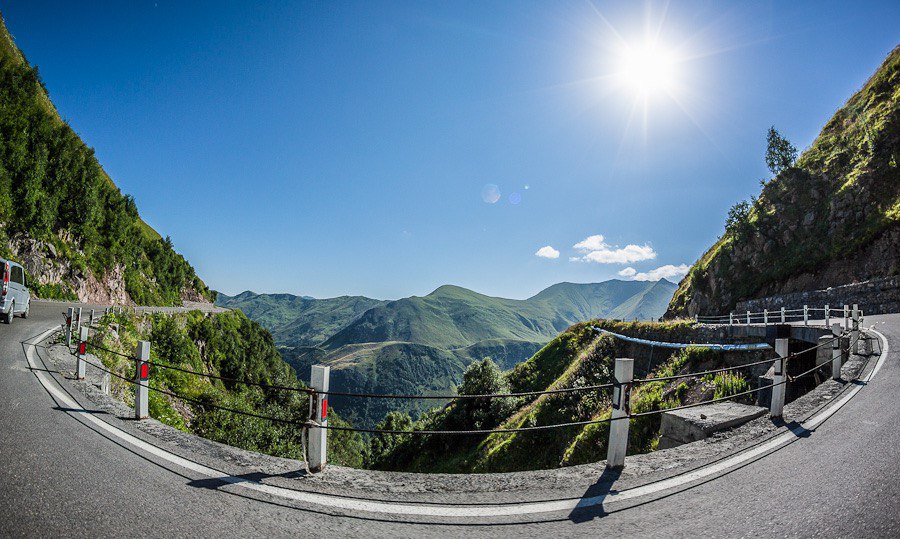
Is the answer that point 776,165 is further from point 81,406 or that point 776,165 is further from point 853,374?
point 81,406

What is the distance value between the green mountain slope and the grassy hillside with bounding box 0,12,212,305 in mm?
71955

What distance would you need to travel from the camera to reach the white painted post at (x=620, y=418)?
490 cm

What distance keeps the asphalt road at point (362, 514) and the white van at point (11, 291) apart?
51.7ft

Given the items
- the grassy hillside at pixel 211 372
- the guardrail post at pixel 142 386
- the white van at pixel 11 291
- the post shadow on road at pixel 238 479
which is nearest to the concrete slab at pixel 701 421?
the post shadow on road at pixel 238 479

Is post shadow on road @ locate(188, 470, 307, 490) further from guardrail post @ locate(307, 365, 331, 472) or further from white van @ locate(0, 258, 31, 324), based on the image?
white van @ locate(0, 258, 31, 324)

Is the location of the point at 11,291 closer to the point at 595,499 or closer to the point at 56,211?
the point at 595,499

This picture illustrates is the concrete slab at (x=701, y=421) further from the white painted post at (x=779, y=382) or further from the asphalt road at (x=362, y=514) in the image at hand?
the asphalt road at (x=362, y=514)

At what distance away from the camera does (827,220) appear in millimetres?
40125

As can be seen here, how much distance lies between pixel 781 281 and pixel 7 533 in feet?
185

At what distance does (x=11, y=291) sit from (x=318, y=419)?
69.3 feet

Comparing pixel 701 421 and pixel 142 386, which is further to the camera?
pixel 142 386

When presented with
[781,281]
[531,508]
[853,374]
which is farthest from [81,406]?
[781,281]

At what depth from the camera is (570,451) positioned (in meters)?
15.1


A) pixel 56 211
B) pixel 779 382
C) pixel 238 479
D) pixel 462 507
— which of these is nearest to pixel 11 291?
pixel 238 479
